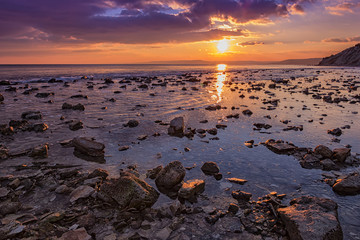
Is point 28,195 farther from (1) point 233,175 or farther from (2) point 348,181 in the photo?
(2) point 348,181

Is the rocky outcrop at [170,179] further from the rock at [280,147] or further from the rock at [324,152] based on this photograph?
the rock at [324,152]

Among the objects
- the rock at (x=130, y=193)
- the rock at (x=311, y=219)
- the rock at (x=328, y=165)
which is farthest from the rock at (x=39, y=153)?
the rock at (x=328, y=165)

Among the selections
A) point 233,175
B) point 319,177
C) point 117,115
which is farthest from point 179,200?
point 117,115

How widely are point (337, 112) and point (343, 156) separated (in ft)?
26.2

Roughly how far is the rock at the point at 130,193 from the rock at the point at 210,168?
1717mm

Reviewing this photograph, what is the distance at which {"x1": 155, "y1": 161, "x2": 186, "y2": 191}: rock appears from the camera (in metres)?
5.17

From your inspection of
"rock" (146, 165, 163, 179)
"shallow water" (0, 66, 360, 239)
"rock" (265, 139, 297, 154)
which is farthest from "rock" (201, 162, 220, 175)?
"rock" (265, 139, 297, 154)

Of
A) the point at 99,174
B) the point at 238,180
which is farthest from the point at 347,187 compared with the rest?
the point at 99,174

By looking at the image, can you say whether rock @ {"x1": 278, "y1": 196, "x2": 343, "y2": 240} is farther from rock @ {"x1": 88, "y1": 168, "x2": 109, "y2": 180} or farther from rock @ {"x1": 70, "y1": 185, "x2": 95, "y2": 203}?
rock @ {"x1": 88, "y1": 168, "x2": 109, "y2": 180}

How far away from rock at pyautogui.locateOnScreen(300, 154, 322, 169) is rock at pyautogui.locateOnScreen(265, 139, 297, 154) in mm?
600

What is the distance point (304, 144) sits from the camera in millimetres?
7805

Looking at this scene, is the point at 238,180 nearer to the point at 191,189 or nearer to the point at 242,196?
the point at 242,196

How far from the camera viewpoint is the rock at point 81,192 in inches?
183

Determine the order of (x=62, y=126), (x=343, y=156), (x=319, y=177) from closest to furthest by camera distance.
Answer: (x=319, y=177), (x=343, y=156), (x=62, y=126)
